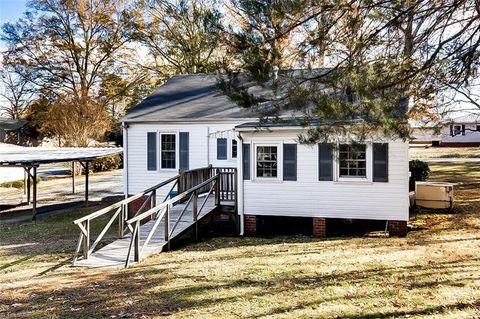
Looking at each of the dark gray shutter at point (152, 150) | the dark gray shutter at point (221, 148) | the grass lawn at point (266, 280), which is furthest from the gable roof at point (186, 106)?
the grass lawn at point (266, 280)

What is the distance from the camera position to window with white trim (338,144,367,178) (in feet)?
37.6

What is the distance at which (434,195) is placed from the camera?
1432 cm

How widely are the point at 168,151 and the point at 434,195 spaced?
362 inches

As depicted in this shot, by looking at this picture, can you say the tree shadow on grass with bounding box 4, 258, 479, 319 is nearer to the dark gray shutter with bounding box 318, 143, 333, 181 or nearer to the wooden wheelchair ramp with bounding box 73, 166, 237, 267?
the wooden wheelchair ramp with bounding box 73, 166, 237, 267

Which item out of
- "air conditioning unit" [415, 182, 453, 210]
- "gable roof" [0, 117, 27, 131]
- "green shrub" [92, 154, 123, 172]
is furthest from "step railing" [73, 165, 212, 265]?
"gable roof" [0, 117, 27, 131]

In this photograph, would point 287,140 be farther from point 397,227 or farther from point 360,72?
point 360,72

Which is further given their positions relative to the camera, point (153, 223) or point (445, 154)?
point (445, 154)

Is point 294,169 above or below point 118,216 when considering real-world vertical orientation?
above

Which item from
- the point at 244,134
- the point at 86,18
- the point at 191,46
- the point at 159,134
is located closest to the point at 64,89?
the point at 86,18

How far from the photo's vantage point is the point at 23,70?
32.8 meters

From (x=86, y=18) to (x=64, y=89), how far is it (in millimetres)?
5731

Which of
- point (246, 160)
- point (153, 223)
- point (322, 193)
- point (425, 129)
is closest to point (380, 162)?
point (322, 193)

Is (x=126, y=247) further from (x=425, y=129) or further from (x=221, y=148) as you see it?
(x=425, y=129)

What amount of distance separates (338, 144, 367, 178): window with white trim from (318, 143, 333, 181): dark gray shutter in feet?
0.90
